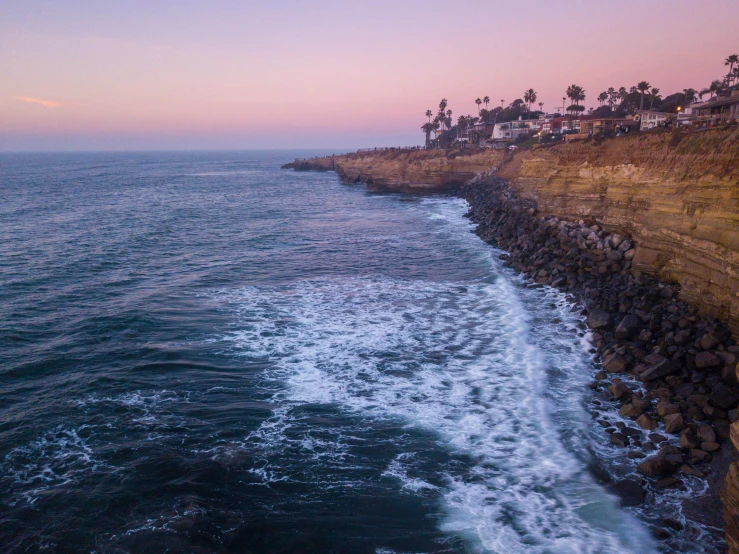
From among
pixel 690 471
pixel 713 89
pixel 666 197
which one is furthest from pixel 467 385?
pixel 713 89

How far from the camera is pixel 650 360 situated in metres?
15.2

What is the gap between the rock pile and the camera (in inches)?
456

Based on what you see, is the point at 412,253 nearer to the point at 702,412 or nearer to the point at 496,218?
the point at 496,218

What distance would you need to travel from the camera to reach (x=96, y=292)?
2497 cm

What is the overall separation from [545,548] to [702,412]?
6588 mm

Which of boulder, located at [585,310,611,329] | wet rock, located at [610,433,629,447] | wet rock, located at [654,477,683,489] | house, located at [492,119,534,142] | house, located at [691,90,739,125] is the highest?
house, located at [492,119,534,142]

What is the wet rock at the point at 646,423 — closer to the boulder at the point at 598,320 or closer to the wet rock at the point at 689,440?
the wet rock at the point at 689,440

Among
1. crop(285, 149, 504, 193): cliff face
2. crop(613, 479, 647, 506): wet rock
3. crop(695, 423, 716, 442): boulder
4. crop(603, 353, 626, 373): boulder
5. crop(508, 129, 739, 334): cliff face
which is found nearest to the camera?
crop(613, 479, 647, 506): wet rock

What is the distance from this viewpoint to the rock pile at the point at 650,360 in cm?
1159

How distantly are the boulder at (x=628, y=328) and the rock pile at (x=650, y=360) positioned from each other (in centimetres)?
4

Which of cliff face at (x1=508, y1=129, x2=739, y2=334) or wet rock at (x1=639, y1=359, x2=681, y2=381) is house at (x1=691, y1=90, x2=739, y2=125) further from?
wet rock at (x1=639, y1=359, x2=681, y2=381)

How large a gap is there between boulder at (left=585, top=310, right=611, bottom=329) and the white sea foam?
0.62 metres

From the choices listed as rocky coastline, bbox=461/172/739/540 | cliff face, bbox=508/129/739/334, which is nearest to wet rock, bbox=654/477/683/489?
rocky coastline, bbox=461/172/739/540

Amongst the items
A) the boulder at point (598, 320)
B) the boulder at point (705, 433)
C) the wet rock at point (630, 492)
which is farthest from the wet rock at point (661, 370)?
the wet rock at point (630, 492)
